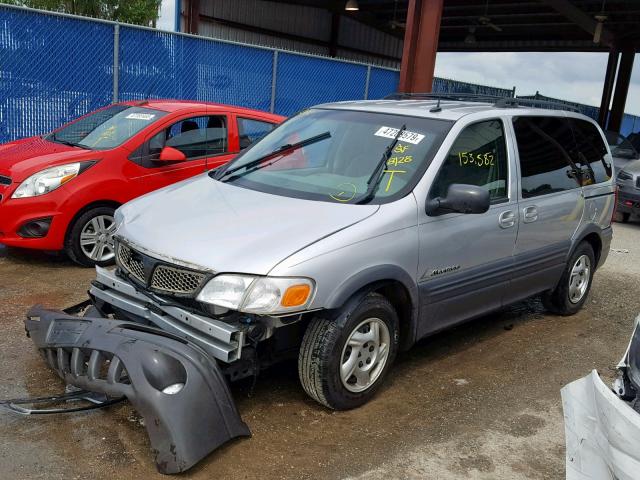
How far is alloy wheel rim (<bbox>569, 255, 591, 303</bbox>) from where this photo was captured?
5.39m

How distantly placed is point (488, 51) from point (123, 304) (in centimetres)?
2915

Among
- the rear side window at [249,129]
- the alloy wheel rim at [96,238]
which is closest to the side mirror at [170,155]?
the alloy wheel rim at [96,238]

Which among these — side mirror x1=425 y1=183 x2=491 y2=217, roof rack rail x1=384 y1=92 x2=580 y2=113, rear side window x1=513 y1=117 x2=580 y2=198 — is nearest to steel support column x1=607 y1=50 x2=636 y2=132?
roof rack rail x1=384 y1=92 x2=580 y2=113

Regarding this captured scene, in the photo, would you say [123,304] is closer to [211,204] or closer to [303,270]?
[211,204]

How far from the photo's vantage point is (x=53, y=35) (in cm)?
908

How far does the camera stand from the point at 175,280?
3164 millimetres

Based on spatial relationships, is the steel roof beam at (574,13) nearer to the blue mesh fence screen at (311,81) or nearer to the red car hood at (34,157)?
the blue mesh fence screen at (311,81)

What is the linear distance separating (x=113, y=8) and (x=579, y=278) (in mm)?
22914

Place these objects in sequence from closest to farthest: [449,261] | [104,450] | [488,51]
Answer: [104,450], [449,261], [488,51]

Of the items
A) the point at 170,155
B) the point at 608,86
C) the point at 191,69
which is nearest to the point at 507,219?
Result: the point at 170,155

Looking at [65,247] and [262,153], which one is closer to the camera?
[262,153]

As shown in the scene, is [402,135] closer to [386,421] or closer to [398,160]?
[398,160]

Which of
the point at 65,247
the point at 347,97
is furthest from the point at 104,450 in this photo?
the point at 347,97

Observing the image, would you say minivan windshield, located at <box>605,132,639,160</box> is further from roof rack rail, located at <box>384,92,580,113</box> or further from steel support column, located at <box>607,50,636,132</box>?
steel support column, located at <box>607,50,636,132</box>
